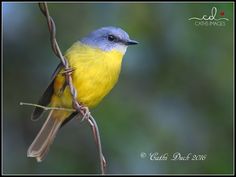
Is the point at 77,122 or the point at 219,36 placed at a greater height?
the point at 219,36

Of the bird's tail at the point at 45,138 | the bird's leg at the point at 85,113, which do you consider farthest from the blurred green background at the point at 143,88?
the bird's leg at the point at 85,113

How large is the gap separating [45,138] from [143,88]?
3.43ft

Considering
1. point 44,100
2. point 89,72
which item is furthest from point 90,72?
point 44,100

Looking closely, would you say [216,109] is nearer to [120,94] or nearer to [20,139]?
[120,94]

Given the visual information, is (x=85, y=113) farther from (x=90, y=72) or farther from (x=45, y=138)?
(x=45, y=138)

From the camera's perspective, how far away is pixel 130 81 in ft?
17.4

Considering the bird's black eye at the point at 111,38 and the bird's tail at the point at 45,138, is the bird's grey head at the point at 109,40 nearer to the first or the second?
the bird's black eye at the point at 111,38

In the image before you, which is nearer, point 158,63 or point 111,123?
point 111,123

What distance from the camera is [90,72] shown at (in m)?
4.11

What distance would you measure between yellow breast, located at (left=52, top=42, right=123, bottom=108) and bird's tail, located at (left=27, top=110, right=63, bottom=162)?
0.39 metres

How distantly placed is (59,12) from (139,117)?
3.69 ft

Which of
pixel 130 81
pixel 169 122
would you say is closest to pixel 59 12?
pixel 130 81

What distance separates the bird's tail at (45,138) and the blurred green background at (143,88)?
0.36 m

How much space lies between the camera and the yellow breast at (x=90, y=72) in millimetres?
4086
